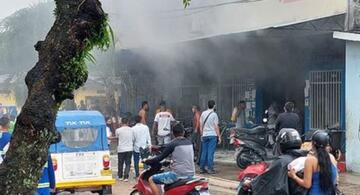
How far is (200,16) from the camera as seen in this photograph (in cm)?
1612

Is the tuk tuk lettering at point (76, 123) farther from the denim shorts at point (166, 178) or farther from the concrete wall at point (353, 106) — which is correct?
the concrete wall at point (353, 106)

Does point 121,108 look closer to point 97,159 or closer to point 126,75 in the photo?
point 126,75

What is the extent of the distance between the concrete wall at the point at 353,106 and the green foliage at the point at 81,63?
30.8 ft

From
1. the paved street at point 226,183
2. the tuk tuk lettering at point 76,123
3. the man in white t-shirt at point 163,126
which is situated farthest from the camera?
the man in white t-shirt at point 163,126

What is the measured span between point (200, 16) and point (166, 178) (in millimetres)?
9261

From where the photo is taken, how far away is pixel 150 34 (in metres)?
18.1

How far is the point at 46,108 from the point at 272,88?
44.1 ft

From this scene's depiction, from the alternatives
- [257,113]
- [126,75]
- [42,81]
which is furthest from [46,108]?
[126,75]

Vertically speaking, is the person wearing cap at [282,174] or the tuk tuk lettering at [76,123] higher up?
the tuk tuk lettering at [76,123]

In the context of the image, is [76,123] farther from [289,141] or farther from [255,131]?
[289,141]

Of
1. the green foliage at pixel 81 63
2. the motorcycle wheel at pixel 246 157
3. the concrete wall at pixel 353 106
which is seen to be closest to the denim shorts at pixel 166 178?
the motorcycle wheel at pixel 246 157

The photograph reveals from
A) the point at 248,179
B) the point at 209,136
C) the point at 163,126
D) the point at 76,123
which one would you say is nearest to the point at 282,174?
the point at 248,179

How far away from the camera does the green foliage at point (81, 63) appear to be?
2.93 metres

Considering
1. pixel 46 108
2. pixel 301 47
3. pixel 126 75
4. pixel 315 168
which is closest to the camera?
pixel 46 108
